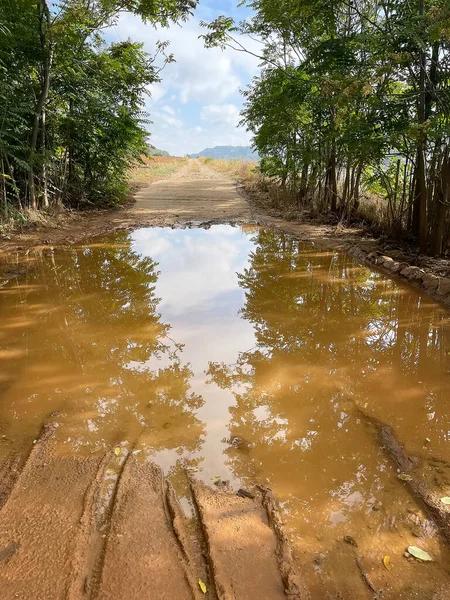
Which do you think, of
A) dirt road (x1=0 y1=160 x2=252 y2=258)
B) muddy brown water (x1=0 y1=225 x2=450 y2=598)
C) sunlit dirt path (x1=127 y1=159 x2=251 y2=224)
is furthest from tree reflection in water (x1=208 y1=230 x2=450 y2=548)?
sunlit dirt path (x1=127 y1=159 x2=251 y2=224)

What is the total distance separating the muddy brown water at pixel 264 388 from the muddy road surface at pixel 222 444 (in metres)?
0.02

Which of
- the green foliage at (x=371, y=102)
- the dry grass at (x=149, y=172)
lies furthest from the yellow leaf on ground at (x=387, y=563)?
the dry grass at (x=149, y=172)

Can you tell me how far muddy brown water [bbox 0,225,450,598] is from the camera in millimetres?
2146

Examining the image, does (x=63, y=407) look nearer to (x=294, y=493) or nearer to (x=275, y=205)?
(x=294, y=493)

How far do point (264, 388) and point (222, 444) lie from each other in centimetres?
84

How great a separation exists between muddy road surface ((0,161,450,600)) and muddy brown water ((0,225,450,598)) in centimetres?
2

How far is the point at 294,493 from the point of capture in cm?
230

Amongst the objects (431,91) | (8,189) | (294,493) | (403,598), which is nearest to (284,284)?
(431,91)

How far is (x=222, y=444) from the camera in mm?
2744

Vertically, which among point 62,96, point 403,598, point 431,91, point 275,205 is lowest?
point 403,598

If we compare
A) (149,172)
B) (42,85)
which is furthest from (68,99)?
(149,172)

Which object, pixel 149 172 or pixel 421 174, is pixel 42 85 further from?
pixel 149 172

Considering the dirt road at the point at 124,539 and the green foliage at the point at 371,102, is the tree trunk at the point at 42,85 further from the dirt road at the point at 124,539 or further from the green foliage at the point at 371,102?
the dirt road at the point at 124,539

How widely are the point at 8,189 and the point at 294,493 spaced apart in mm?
9737
